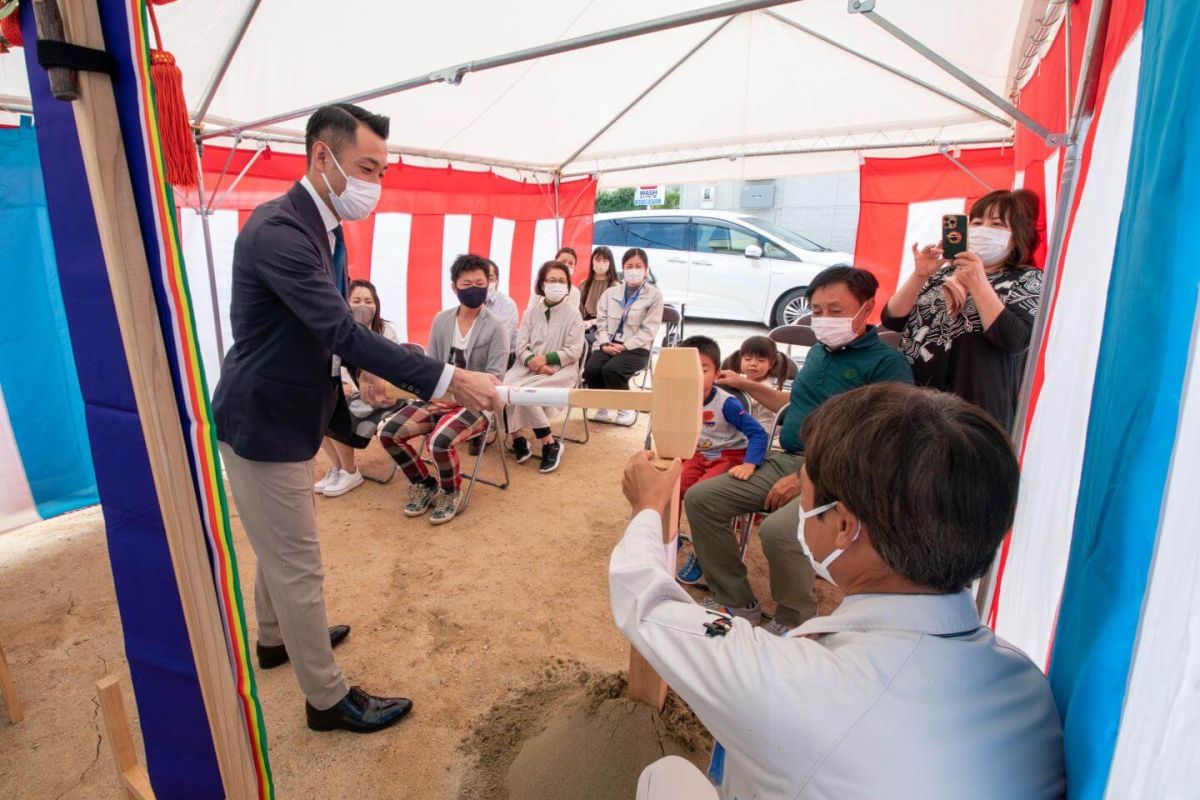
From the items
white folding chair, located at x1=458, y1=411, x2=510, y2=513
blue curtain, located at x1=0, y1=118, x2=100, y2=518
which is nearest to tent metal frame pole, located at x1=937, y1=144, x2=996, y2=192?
white folding chair, located at x1=458, y1=411, x2=510, y2=513

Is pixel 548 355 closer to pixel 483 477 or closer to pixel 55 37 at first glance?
pixel 483 477

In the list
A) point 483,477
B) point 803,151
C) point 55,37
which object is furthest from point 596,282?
point 55,37

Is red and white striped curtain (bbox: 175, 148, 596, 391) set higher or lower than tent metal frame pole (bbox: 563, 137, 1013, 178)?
lower

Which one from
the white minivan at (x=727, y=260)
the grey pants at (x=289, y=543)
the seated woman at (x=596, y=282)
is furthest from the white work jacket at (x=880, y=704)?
the white minivan at (x=727, y=260)

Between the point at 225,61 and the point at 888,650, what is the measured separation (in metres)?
4.12

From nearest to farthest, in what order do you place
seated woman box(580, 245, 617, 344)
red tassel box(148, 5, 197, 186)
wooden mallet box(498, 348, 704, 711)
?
1. red tassel box(148, 5, 197, 186)
2. wooden mallet box(498, 348, 704, 711)
3. seated woman box(580, 245, 617, 344)

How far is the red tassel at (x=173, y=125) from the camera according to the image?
34.1 inches

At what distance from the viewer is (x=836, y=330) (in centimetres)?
215

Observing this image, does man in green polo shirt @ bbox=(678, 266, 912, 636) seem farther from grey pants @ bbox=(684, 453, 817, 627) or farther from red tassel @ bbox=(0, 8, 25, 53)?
red tassel @ bbox=(0, 8, 25, 53)

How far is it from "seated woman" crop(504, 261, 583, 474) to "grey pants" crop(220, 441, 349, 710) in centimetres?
252

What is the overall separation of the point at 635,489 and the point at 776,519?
120 centimetres

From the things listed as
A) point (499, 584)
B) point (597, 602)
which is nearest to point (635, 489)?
point (597, 602)

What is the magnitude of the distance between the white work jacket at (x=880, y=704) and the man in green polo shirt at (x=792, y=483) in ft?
4.30

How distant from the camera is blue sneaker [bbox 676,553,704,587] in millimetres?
2754
